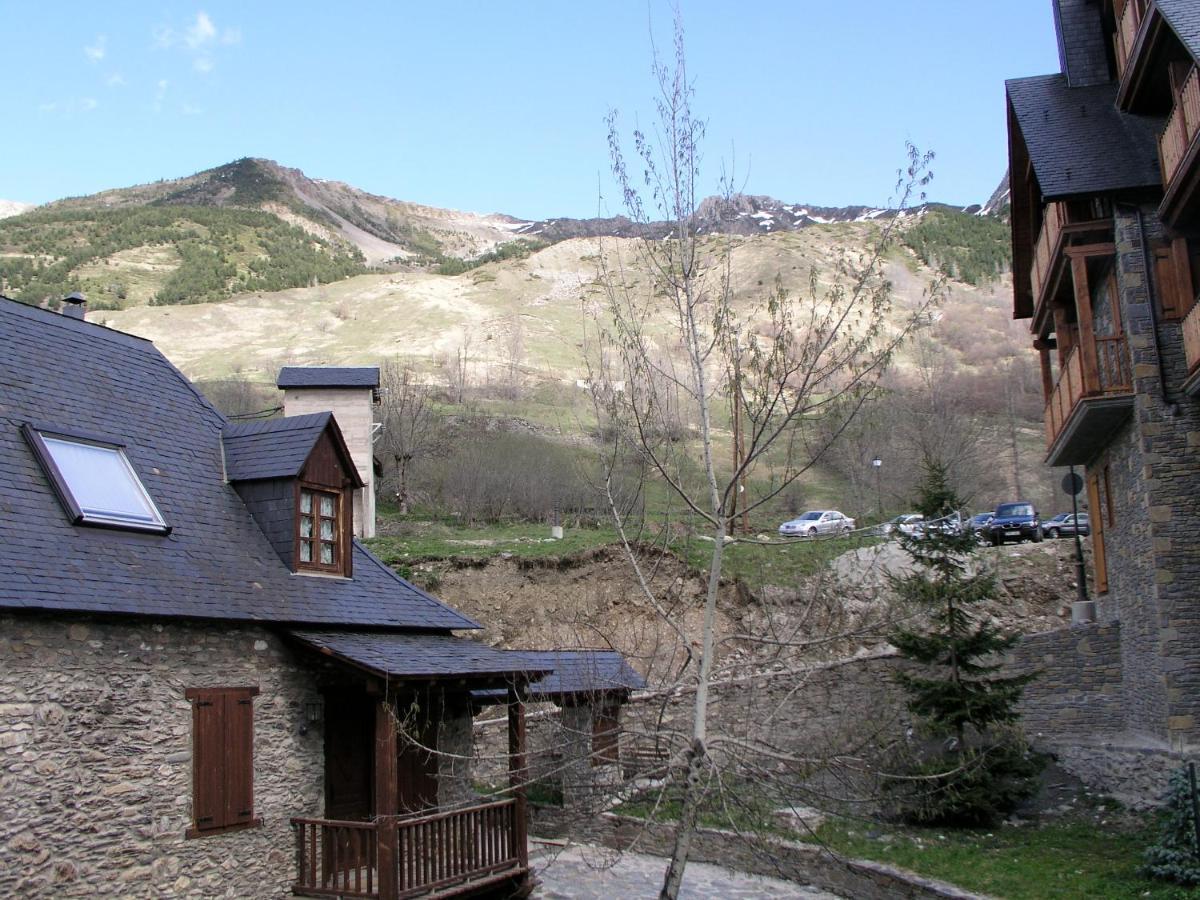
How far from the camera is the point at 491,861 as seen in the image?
12.2 m

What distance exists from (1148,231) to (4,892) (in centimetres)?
1651

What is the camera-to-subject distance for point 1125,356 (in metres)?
15.0

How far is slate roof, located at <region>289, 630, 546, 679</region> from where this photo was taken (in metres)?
11.1

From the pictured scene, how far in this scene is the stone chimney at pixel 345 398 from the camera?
30422 mm

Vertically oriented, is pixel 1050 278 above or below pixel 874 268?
above

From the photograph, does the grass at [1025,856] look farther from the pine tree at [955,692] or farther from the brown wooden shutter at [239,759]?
the brown wooden shutter at [239,759]

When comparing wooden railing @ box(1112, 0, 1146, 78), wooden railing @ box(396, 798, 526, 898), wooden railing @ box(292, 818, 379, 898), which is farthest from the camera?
wooden railing @ box(1112, 0, 1146, 78)

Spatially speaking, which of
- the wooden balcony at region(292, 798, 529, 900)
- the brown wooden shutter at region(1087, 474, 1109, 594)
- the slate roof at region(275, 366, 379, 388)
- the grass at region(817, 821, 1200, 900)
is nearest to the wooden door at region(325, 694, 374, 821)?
the wooden balcony at region(292, 798, 529, 900)

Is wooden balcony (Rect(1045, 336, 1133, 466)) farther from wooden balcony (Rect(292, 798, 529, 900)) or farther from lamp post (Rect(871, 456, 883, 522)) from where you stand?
lamp post (Rect(871, 456, 883, 522))

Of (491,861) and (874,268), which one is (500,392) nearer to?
(491,861)

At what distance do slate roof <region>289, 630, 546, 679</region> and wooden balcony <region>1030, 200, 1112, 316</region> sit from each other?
10637 mm

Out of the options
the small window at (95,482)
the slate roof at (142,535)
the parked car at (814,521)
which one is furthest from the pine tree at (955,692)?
the parked car at (814,521)

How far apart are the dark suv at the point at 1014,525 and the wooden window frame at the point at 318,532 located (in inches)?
860

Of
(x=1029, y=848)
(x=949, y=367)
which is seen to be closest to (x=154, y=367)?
(x=1029, y=848)
